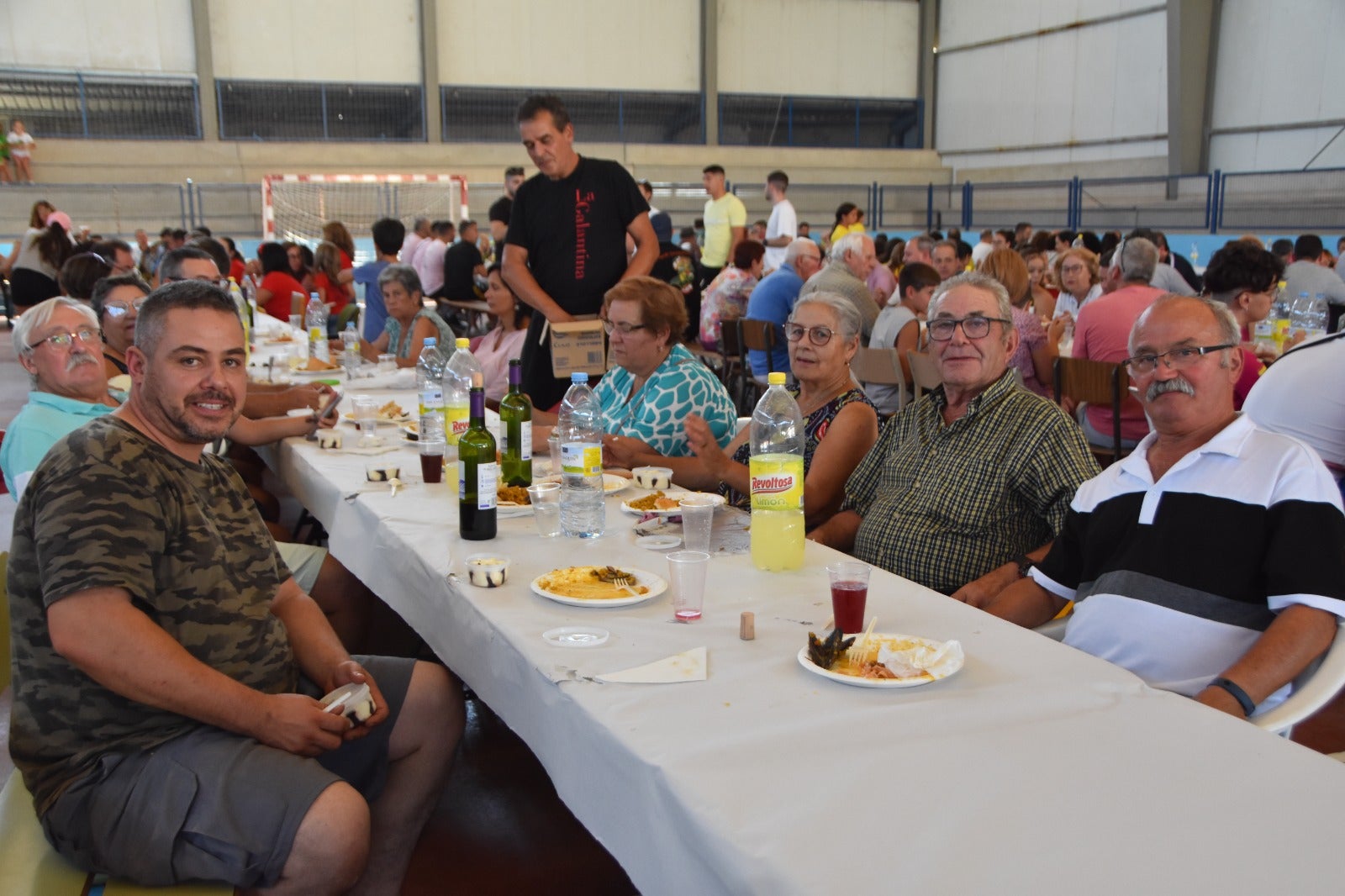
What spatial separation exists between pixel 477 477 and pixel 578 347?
6.20ft

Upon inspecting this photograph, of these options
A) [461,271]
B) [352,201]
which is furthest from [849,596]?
[352,201]

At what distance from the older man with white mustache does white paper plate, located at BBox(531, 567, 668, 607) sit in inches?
30.7

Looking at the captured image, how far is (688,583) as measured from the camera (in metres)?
1.73

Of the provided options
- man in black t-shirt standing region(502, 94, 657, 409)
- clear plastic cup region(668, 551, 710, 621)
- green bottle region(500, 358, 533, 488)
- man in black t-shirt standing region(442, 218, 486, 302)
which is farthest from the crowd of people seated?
man in black t-shirt standing region(442, 218, 486, 302)

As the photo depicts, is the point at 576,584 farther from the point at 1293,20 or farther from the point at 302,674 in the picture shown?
the point at 1293,20

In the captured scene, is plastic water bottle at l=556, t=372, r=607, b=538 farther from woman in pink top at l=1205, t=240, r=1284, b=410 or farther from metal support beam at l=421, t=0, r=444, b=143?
metal support beam at l=421, t=0, r=444, b=143

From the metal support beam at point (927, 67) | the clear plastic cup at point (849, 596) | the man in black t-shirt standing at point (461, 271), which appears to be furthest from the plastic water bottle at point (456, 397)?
the metal support beam at point (927, 67)

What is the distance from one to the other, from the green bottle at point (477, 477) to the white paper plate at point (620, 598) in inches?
13.2

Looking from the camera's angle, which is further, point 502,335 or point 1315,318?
point 1315,318

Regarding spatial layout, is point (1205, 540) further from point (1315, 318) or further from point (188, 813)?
point (1315, 318)

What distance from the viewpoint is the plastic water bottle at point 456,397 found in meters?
2.69

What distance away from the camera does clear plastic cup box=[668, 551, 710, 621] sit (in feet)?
5.67

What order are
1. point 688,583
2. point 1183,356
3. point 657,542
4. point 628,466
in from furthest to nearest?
1. point 628,466
2. point 657,542
3. point 1183,356
4. point 688,583

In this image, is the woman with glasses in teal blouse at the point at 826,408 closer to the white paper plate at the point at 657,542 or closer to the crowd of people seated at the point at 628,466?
the crowd of people seated at the point at 628,466
